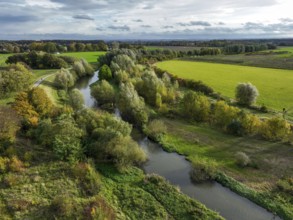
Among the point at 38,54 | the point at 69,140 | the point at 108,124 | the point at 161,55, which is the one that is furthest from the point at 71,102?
the point at 161,55

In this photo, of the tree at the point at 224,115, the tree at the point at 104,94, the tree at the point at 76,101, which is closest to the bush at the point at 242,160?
the tree at the point at 224,115

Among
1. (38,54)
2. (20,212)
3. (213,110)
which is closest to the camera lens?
(20,212)

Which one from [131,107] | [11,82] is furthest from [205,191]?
[11,82]

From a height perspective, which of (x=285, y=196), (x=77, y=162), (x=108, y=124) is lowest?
(x=285, y=196)

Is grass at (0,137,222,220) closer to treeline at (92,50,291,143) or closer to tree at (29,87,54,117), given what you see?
tree at (29,87,54,117)

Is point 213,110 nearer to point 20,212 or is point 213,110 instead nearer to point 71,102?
point 71,102

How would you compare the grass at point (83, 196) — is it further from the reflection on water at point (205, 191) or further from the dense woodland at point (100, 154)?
the reflection on water at point (205, 191)
